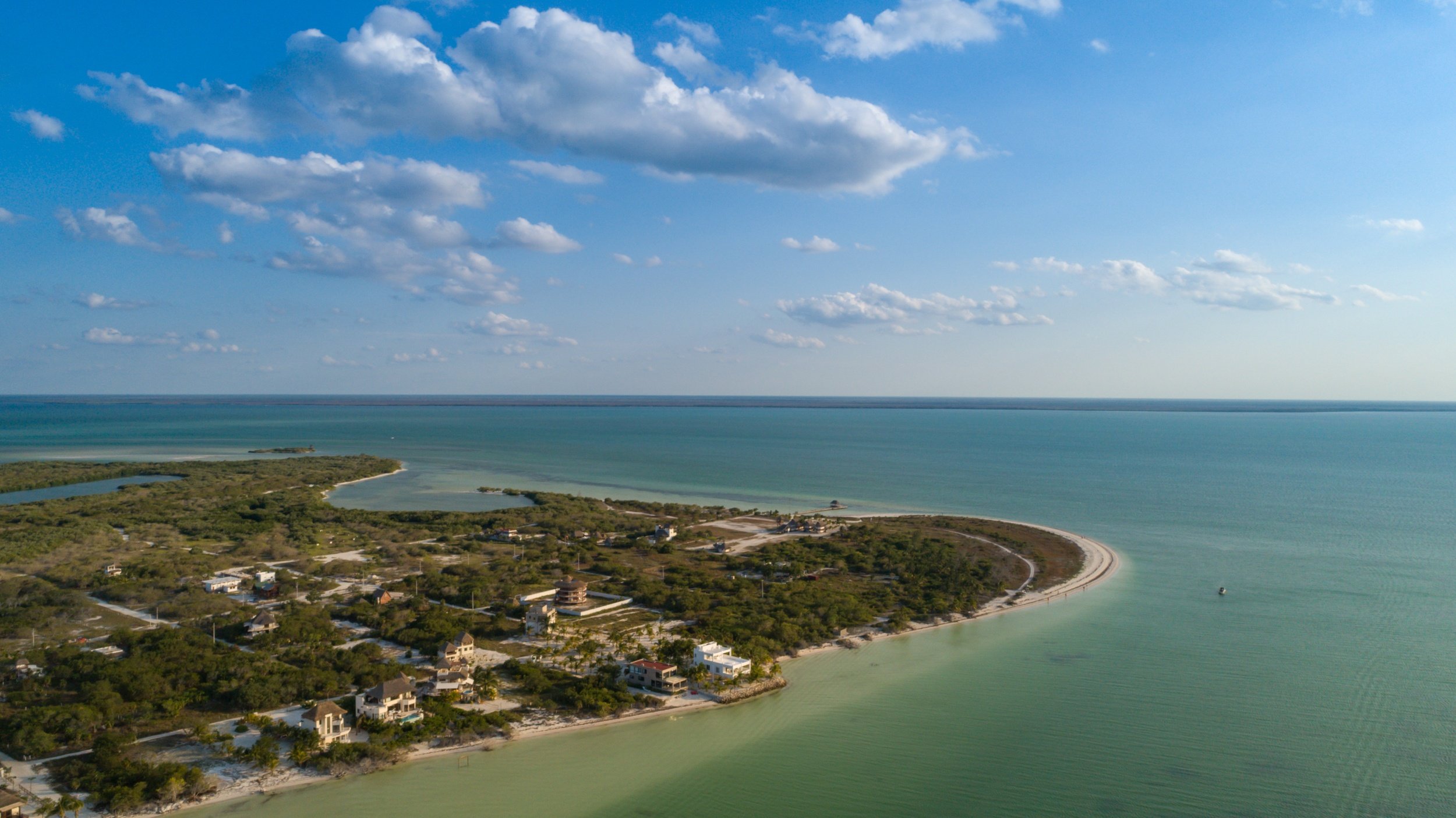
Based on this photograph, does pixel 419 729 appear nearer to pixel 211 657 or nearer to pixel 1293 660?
pixel 211 657

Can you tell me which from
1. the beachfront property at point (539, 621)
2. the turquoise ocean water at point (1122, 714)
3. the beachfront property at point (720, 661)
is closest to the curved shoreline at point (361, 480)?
the beachfront property at point (539, 621)

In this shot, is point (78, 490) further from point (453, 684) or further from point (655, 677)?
point (655, 677)

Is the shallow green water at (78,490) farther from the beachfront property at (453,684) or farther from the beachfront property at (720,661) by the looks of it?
the beachfront property at (720,661)

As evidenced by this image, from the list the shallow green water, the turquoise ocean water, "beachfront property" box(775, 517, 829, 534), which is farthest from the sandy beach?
the shallow green water

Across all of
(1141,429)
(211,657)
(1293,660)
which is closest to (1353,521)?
(1293,660)

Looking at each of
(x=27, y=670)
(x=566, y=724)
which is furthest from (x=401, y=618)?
(x=566, y=724)
